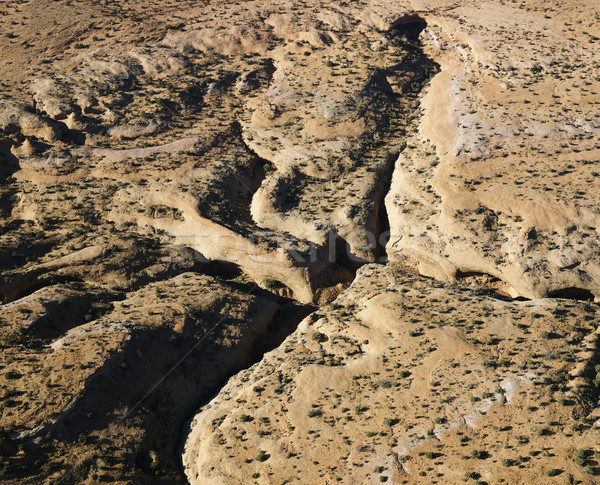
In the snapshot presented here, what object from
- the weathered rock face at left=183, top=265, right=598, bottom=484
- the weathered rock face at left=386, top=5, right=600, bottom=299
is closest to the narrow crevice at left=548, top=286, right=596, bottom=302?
the weathered rock face at left=386, top=5, right=600, bottom=299

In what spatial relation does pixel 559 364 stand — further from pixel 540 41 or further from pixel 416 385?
pixel 540 41

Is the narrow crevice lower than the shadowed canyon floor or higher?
lower

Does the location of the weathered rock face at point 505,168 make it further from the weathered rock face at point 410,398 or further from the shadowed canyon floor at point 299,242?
the weathered rock face at point 410,398

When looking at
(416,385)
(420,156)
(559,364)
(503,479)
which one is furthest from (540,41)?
(503,479)

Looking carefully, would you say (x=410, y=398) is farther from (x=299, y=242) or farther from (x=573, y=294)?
(x=573, y=294)

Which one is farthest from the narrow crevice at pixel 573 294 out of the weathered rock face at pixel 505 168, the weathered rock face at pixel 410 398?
the weathered rock face at pixel 410 398

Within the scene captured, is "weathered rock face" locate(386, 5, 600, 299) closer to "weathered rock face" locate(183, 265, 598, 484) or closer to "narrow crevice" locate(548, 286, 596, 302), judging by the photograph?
"narrow crevice" locate(548, 286, 596, 302)
